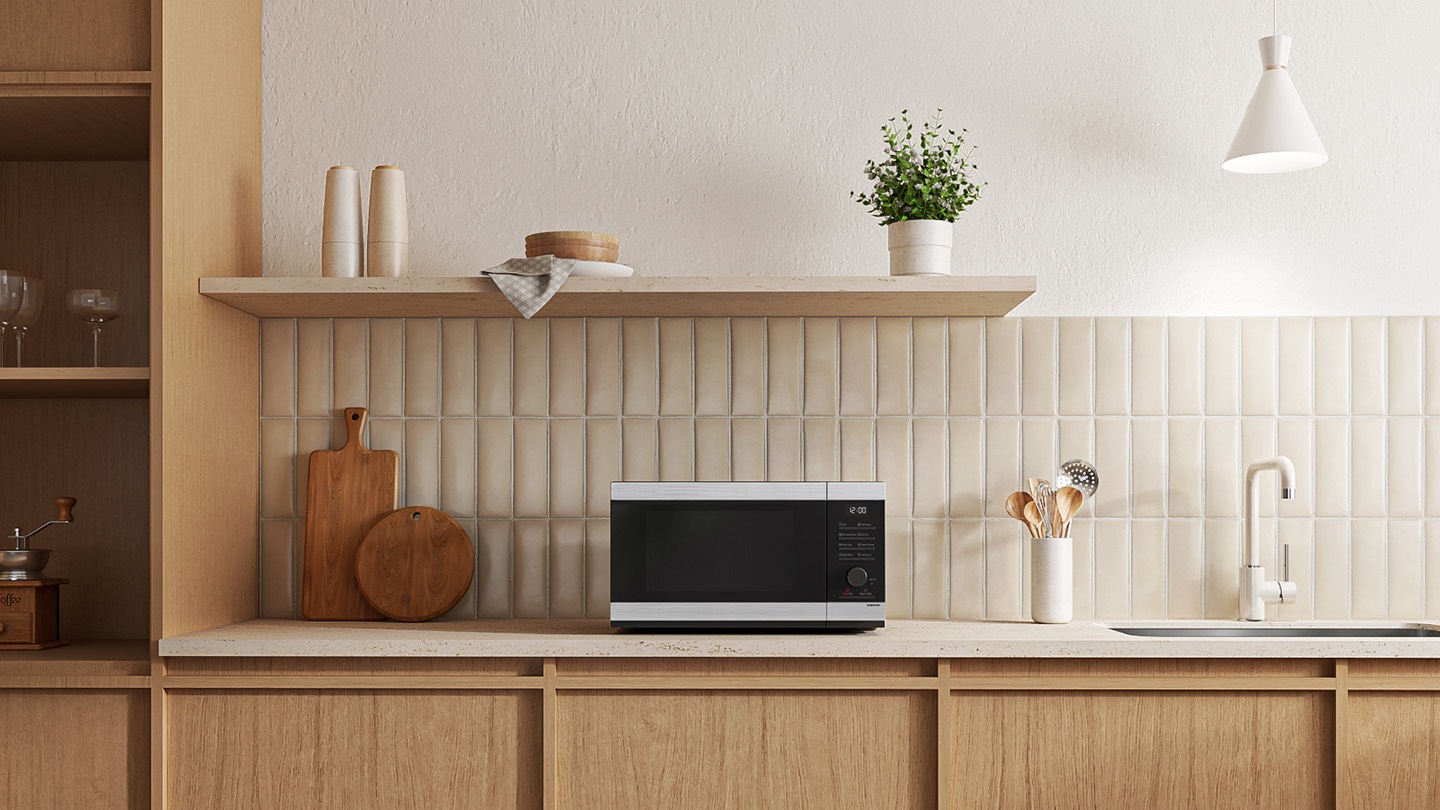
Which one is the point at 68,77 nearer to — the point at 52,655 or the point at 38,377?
the point at 38,377

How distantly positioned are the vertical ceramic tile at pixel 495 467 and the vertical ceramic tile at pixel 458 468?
0.02 m

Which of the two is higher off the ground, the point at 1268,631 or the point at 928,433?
the point at 928,433

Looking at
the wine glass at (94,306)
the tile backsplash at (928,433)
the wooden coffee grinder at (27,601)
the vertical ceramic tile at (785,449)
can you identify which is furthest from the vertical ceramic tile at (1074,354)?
the wooden coffee grinder at (27,601)

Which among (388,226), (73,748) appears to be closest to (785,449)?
(388,226)

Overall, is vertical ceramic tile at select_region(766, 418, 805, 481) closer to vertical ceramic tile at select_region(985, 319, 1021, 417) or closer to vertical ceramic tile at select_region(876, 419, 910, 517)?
vertical ceramic tile at select_region(876, 419, 910, 517)

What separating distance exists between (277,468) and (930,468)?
4.57 feet

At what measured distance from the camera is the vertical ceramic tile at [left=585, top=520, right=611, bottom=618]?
2332mm

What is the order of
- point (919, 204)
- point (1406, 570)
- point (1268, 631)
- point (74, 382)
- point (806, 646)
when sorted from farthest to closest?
point (1406, 570) < point (1268, 631) < point (919, 204) < point (74, 382) < point (806, 646)

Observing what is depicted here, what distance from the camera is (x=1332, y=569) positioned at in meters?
2.32

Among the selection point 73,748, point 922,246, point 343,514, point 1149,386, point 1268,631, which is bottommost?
point 73,748

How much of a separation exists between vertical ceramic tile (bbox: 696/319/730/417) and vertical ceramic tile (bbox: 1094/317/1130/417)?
2.58 ft

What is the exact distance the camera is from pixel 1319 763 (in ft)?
6.18

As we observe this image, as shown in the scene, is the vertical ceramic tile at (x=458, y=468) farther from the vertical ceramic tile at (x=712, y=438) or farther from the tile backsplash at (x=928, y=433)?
the vertical ceramic tile at (x=712, y=438)

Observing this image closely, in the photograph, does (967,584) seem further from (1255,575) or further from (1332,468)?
(1332,468)
